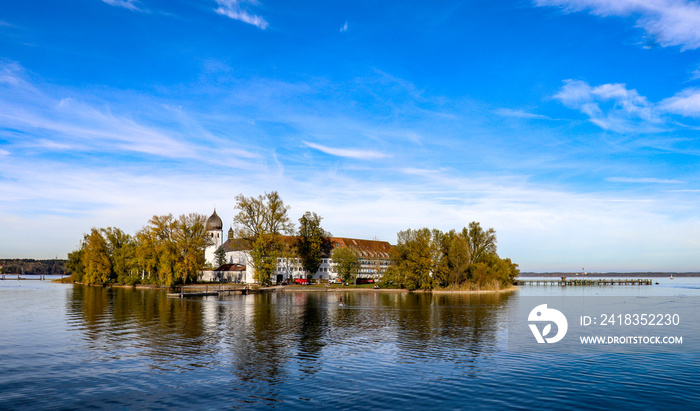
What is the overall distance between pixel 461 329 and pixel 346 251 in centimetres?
10025

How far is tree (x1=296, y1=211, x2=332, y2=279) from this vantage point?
14212 centimetres

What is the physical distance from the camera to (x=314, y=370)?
1164 inches

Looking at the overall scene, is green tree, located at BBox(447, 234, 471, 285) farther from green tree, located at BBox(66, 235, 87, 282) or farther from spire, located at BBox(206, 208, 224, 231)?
green tree, located at BBox(66, 235, 87, 282)

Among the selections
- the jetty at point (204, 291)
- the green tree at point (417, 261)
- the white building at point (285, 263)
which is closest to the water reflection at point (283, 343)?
the jetty at point (204, 291)

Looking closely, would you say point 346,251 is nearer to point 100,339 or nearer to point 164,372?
point 100,339

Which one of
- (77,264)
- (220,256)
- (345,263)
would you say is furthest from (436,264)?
(77,264)

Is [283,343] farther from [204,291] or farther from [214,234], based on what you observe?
[214,234]

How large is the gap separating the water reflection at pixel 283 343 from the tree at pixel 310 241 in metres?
76.3

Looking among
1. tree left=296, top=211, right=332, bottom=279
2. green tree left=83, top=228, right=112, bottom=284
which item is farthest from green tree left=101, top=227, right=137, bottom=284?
tree left=296, top=211, right=332, bottom=279

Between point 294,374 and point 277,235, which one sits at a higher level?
point 277,235

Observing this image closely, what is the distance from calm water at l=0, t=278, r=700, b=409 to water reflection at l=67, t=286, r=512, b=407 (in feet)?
0.48

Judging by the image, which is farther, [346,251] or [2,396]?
[346,251]

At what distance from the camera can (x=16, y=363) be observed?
30.8m

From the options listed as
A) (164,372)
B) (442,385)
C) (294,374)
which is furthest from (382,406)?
(164,372)
